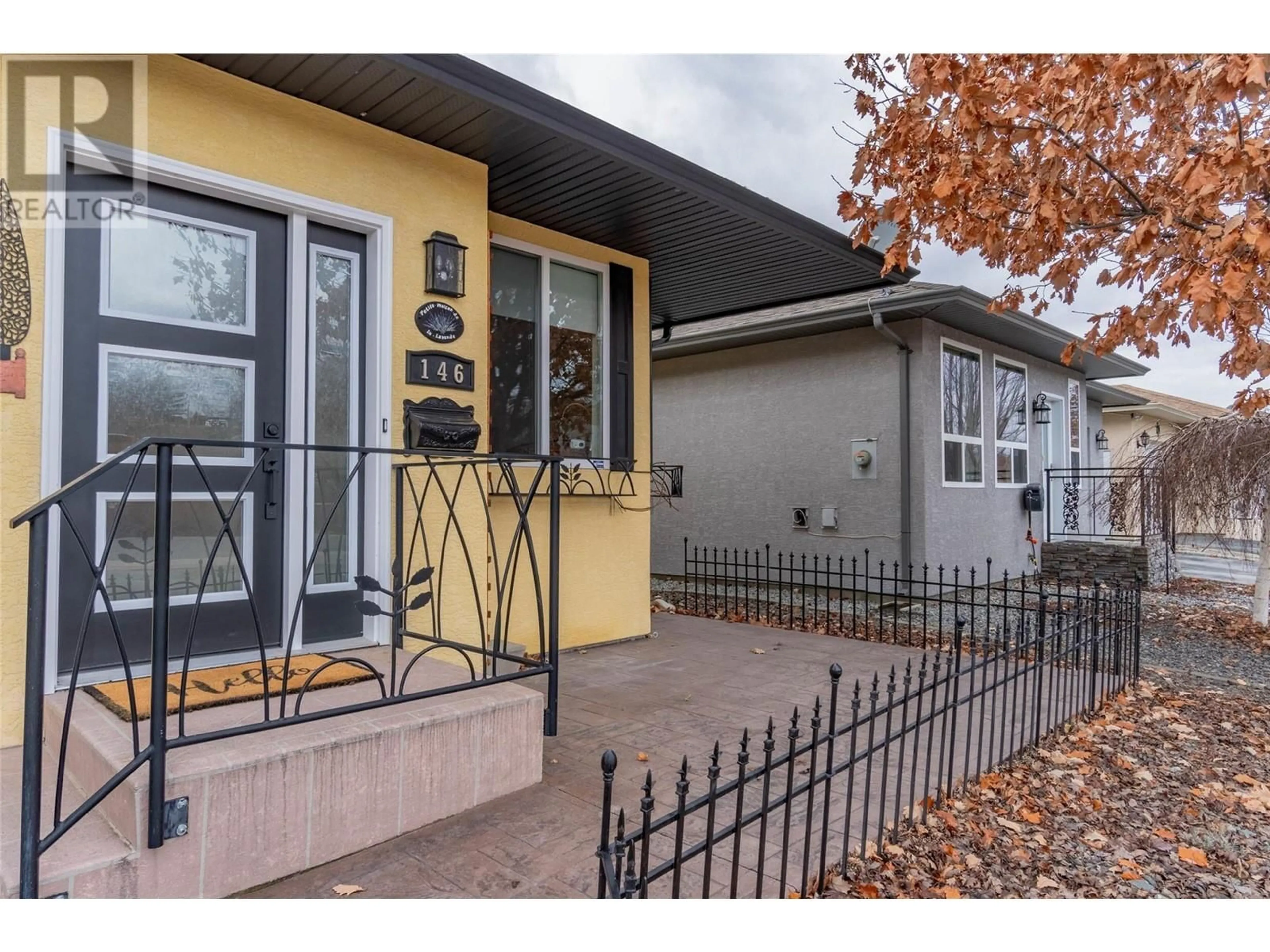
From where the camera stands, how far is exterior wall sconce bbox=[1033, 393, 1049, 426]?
10.2m

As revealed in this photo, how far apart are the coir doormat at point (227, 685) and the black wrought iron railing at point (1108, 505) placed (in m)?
7.98

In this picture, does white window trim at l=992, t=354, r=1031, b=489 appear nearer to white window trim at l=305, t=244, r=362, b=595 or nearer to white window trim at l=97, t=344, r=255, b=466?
white window trim at l=305, t=244, r=362, b=595

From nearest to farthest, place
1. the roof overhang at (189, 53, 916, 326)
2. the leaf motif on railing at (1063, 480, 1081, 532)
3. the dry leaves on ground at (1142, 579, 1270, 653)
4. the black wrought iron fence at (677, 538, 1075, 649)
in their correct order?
the roof overhang at (189, 53, 916, 326) → the black wrought iron fence at (677, 538, 1075, 649) → the dry leaves on ground at (1142, 579, 1270, 653) → the leaf motif on railing at (1063, 480, 1081, 532)

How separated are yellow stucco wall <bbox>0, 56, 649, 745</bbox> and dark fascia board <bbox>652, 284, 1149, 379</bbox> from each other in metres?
3.98

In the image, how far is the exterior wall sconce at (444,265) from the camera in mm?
3832

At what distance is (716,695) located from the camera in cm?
408

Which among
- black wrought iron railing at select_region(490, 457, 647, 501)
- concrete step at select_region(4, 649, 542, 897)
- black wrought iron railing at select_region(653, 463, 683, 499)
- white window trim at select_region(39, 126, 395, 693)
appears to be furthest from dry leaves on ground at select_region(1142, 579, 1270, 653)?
white window trim at select_region(39, 126, 395, 693)

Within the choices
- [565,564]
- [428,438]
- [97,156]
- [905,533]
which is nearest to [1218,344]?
[905,533]

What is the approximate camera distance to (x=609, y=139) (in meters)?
3.86

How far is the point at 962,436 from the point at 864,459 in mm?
1395

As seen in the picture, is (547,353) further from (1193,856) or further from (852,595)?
(852,595)

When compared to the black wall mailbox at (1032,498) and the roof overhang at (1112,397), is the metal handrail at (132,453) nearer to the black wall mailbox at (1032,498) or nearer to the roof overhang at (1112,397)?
the black wall mailbox at (1032,498)
